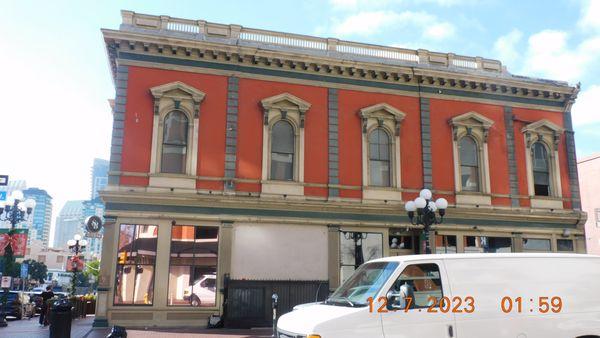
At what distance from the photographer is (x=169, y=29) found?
20125mm

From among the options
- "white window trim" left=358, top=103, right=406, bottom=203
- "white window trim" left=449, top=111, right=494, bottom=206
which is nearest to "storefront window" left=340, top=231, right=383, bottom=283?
"white window trim" left=358, top=103, right=406, bottom=203

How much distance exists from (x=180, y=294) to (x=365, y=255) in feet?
23.1

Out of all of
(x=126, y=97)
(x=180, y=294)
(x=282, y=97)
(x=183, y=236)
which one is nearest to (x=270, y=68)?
(x=282, y=97)

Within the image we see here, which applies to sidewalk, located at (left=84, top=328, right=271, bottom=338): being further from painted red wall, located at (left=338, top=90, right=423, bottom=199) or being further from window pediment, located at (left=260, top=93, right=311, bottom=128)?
window pediment, located at (left=260, top=93, right=311, bottom=128)

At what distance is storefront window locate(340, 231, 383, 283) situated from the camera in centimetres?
1980

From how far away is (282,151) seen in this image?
2011 cm

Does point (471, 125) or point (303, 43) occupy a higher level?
point (303, 43)

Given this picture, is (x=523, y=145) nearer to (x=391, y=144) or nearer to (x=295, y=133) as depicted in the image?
(x=391, y=144)

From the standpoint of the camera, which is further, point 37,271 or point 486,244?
point 37,271

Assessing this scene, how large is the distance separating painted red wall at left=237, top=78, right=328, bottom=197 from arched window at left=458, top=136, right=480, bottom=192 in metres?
6.08

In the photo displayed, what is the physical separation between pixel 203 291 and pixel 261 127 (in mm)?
6436

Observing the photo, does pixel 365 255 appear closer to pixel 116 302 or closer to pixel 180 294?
pixel 180 294

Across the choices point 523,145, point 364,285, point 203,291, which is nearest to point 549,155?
point 523,145

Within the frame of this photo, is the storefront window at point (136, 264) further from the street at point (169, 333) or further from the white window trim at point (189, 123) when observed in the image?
the white window trim at point (189, 123)
